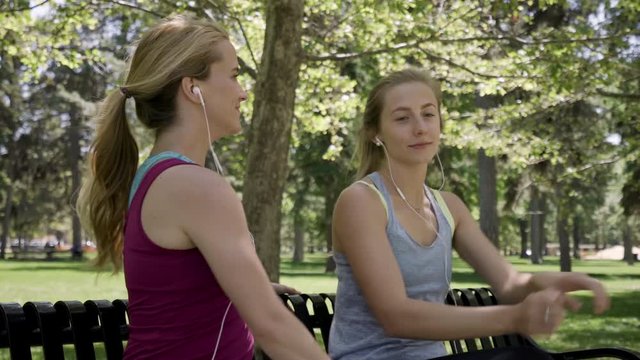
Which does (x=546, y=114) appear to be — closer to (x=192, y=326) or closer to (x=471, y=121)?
Answer: (x=471, y=121)

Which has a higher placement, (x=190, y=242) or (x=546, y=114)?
(x=546, y=114)

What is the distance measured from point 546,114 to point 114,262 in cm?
1323

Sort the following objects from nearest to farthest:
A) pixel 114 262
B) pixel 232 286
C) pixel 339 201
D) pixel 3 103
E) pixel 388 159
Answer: pixel 232 286 < pixel 114 262 < pixel 339 201 < pixel 388 159 < pixel 3 103

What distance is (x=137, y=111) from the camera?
2.44 m

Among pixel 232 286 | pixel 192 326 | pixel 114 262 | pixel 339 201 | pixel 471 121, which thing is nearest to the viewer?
pixel 232 286

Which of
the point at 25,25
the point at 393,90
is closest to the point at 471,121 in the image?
the point at 25,25

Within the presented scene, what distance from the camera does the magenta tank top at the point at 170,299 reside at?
2.17 meters

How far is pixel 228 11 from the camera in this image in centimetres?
1054

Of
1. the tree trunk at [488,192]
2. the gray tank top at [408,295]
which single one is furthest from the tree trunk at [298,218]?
the gray tank top at [408,295]

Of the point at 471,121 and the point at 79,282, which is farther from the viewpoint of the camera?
the point at 79,282

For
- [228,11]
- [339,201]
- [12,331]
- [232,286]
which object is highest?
[228,11]

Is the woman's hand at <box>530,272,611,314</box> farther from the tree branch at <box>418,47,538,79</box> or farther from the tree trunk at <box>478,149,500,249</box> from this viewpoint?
the tree trunk at <box>478,149,500,249</box>

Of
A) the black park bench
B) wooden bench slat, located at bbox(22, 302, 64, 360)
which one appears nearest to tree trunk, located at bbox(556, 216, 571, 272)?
the black park bench

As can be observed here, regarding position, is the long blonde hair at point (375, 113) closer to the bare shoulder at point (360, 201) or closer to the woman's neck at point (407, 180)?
the woman's neck at point (407, 180)
